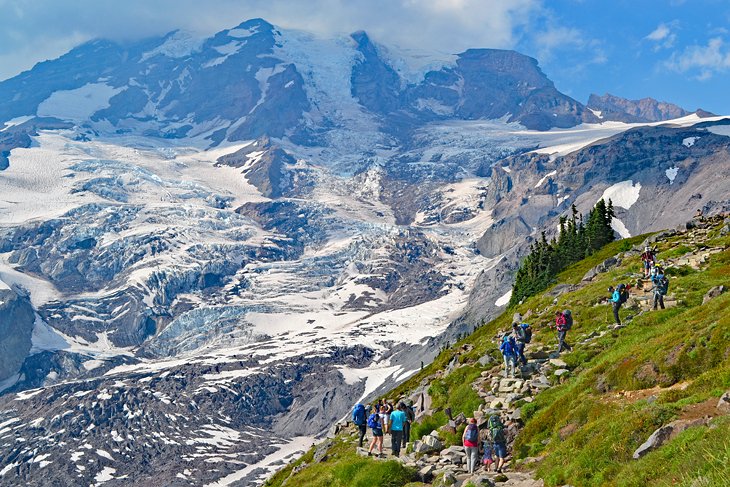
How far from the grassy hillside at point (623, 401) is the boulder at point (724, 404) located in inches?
6.9

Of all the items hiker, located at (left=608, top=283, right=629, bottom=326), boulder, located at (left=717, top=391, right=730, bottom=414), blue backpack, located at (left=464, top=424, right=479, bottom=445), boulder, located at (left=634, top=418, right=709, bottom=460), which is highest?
hiker, located at (left=608, top=283, right=629, bottom=326)

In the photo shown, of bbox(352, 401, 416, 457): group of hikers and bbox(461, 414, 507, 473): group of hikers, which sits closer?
bbox(461, 414, 507, 473): group of hikers

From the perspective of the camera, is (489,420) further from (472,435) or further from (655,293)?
(655,293)

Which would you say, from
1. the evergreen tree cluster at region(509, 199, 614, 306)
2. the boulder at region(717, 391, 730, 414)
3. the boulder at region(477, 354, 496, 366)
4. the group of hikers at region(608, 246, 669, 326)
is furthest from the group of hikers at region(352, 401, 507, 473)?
the evergreen tree cluster at region(509, 199, 614, 306)

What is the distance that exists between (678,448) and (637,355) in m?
9.79

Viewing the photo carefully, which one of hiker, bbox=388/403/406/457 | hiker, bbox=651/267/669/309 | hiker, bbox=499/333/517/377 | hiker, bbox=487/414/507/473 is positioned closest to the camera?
hiker, bbox=487/414/507/473

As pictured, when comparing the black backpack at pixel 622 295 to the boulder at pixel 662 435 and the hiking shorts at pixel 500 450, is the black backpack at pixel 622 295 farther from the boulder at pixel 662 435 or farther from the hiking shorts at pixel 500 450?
the boulder at pixel 662 435

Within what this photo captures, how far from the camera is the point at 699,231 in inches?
2237

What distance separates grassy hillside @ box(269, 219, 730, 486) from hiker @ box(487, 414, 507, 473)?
0.60m

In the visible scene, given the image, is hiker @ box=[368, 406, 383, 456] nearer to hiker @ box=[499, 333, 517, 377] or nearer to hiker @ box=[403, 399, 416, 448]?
hiker @ box=[403, 399, 416, 448]

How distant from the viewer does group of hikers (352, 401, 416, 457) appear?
91.9 feet

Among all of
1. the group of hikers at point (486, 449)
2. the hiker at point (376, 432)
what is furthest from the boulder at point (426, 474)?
the hiker at point (376, 432)

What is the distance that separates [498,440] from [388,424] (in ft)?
24.4

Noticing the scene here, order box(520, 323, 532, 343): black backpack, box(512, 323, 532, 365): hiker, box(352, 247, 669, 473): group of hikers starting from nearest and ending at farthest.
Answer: box(352, 247, 669, 473): group of hikers → box(512, 323, 532, 365): hiker → box(520, 323, 532, 343): black backpack
